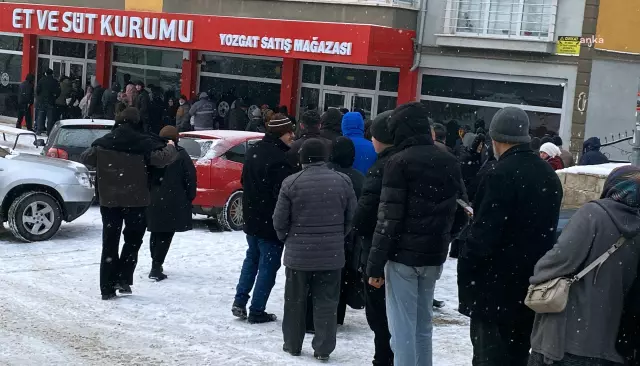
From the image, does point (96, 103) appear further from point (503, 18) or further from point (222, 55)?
point (503, 18)

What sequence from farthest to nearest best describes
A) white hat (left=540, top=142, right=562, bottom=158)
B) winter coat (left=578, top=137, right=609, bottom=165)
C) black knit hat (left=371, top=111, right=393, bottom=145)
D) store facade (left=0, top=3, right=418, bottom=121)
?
store facade (left=0, top=3, right=418, bottom=121), winter coat (left=578, top=137, right=609, bottom=165), white hat (left=540, top=142, right=562, bottom=158), black knit hat (left=371, top=111, right=393, bottom=145)

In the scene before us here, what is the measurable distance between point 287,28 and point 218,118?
3.57m

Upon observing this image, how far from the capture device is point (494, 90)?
861 inches

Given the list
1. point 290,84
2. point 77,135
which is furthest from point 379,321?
point 290,84

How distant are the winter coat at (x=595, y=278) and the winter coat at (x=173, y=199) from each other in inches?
238

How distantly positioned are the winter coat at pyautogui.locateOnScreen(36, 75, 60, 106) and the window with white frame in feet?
37.1

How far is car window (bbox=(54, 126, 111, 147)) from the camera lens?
622 inches

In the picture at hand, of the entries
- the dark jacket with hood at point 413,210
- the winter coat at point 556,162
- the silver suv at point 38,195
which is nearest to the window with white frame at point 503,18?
the winter coat at point 556,162

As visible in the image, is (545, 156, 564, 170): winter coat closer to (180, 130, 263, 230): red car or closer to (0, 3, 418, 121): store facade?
(180, 130, 263, 230): red car

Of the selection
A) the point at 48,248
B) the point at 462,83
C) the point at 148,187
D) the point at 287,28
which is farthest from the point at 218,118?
the point at 148,187

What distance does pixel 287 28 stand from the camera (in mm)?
22969

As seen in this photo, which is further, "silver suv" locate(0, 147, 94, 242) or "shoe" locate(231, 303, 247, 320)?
"silver suv" locate(0, 147, 94, 242)

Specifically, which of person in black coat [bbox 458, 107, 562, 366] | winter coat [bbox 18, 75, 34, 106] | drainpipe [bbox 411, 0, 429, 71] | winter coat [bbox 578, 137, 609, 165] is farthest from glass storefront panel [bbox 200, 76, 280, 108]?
person in black coat [bbox 458, 107, 562, 366]

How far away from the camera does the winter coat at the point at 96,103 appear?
26195 millimetres
